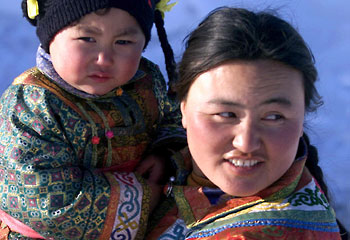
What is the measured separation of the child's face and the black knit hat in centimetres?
3

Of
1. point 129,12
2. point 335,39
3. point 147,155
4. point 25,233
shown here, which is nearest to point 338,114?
point 335,39

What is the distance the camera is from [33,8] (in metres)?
2.37

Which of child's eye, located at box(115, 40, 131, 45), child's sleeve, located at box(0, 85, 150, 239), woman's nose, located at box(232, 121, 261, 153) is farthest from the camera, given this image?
child's eye, located at box(115, 40, 131, 45)

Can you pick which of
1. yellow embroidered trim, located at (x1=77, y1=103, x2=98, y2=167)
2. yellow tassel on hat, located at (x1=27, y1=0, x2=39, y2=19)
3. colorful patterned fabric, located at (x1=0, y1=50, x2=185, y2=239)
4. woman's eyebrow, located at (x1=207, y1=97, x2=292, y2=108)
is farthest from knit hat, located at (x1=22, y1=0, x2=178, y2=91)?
woman's eyebrow, located at (x1=207, y1=97, x2=292, y2=108)

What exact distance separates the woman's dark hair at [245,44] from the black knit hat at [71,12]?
1.32 ft

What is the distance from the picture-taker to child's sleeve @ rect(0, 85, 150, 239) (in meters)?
2.18

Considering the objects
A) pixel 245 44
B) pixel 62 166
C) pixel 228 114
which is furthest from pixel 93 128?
pixel 245 44

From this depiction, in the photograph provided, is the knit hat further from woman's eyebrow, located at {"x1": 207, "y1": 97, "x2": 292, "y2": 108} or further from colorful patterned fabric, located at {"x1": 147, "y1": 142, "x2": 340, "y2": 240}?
colorful patterned fabric, located at {"x1": 147, "y1": 142, "x2": 340, "y2": 240}

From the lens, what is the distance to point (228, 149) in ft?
5.98

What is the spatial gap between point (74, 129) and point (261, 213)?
957 mm

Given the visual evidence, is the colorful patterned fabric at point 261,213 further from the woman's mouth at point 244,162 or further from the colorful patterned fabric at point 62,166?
the colorful patterned fabric at point 62,166

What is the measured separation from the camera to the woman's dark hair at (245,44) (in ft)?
5.85

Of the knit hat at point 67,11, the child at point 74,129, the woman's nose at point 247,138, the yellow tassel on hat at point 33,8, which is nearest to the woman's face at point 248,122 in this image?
the woman's nose at point 247,138

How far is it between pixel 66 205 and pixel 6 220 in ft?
1.33
